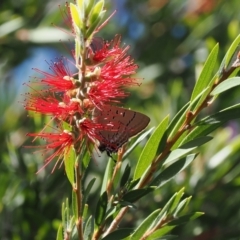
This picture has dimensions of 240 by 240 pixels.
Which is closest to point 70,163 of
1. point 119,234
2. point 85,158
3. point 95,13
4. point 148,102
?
point 85,158

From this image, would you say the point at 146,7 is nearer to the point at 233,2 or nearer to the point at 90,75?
the point at 233,2

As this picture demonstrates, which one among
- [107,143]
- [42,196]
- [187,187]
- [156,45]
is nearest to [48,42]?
[156,45]

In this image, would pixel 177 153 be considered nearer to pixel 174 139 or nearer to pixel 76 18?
pixel 174 139

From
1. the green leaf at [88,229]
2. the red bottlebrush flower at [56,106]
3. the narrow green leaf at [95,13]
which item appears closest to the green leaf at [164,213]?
the green leaf at [88,229]

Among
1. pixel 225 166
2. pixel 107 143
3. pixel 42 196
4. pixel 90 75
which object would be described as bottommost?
pixel 225 166

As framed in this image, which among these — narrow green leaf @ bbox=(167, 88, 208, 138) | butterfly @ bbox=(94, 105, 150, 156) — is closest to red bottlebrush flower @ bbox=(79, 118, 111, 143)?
butterfly @ bbox=(94, 105, 150, 156)

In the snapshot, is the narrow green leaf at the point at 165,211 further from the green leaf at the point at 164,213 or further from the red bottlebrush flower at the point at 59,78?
the red bottlebrush flower at the point at 59,78

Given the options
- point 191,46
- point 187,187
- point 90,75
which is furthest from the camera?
point 191,46
